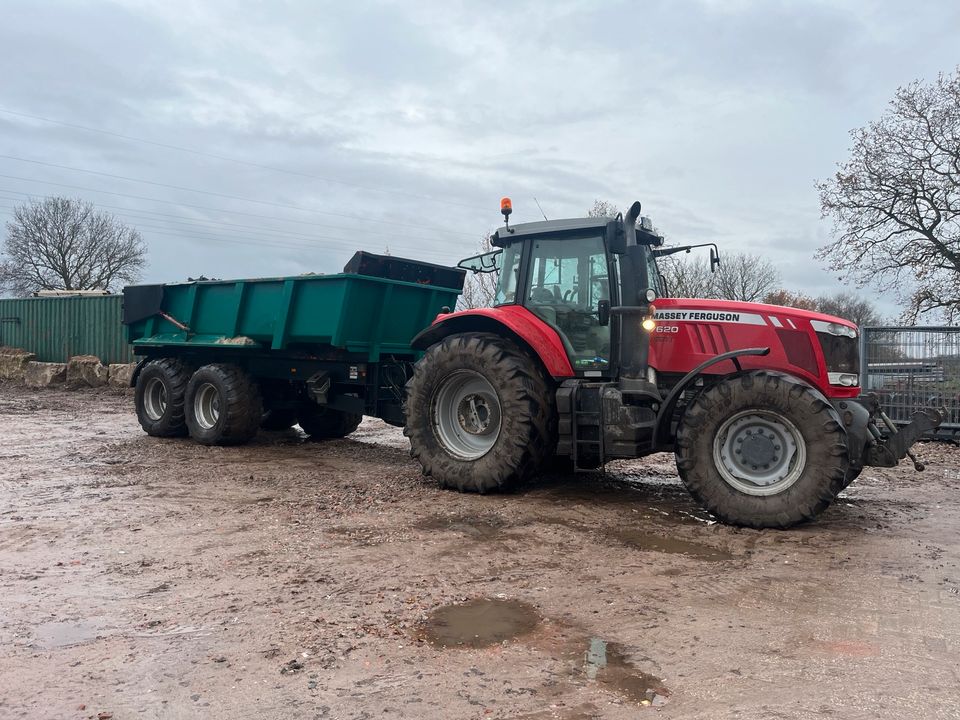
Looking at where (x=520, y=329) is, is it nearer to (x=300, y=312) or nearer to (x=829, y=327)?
(x=829, y=327)

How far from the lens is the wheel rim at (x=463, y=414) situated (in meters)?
7.04

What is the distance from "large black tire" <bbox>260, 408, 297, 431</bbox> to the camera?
10859mm

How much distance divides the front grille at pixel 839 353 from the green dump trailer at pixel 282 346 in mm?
4428

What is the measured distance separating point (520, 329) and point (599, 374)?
79 cm

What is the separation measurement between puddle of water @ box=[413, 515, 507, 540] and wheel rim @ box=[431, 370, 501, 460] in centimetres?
116

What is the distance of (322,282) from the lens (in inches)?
341

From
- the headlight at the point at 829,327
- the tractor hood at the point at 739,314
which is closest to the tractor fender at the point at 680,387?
the tractor hood at the point at 739,314

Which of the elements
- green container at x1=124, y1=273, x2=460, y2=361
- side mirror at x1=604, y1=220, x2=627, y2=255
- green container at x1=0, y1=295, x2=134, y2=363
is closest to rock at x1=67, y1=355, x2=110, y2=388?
green container at x1=0, y1=295, x2=134, y2=363

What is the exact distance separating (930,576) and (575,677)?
8.47 ft

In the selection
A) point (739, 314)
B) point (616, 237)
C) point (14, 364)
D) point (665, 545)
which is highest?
point (616, 237)

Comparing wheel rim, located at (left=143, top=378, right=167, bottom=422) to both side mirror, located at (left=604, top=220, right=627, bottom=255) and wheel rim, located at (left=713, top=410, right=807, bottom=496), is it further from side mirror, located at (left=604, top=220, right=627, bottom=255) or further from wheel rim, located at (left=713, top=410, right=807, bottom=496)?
wheel rim, located at (left=713, top=410, right=807, bottom=496)

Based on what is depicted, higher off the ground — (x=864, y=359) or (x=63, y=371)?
(x=864, y=359)

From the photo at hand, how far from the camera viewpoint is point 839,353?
598 cm

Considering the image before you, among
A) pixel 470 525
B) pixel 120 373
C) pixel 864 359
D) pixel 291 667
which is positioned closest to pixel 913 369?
pixel 864 359
